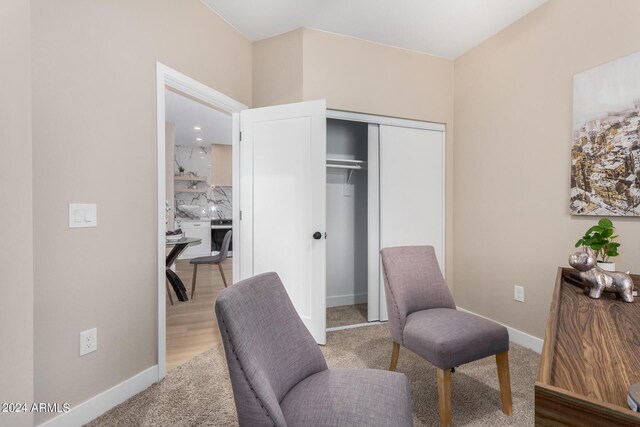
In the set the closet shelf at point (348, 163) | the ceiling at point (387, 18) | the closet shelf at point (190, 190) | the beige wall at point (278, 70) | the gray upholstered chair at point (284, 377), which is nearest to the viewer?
the gray upholstered chair at point (284, 377)

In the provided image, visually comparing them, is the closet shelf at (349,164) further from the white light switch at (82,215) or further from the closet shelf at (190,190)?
the closet shelf at (190,190)

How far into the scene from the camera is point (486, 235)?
9.39 ft

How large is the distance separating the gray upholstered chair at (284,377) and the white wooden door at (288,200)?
126 centimetres

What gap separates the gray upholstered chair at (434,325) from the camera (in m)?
1.54

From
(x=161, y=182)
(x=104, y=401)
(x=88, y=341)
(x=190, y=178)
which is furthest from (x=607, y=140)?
(x=190, y=178)

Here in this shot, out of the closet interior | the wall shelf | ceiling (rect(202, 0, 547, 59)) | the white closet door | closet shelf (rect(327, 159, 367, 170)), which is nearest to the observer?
ceiling (rect(202, 0, 547, 59))

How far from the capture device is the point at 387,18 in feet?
8.46

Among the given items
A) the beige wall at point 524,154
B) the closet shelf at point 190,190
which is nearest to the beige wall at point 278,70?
the beige wall at point 524,154

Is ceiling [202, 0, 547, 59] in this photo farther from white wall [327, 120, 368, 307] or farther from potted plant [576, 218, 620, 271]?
potted plant [576, 218, 620, 271]

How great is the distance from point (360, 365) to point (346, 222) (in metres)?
1.75

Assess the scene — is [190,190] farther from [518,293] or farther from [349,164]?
[518,293]

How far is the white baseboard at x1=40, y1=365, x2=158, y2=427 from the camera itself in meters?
1.55

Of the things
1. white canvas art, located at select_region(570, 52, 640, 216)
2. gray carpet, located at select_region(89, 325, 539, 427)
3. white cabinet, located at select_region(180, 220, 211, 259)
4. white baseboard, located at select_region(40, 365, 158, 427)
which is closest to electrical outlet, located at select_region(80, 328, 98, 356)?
white baseboard, located at select_region(40, 365, 158, 427)

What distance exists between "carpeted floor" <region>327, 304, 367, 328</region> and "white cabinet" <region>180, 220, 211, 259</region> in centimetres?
432
